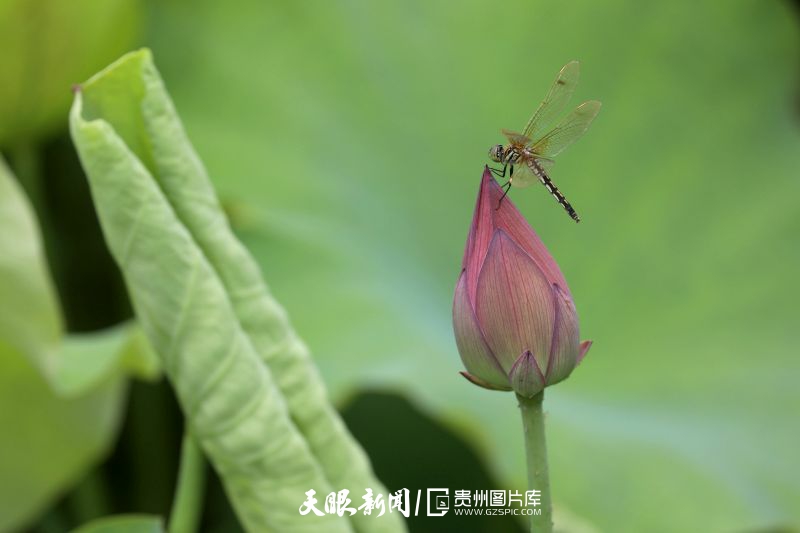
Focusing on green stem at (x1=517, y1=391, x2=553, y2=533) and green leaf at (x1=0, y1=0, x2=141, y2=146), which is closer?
green stem at (x1=517, y1=391, x2=553, y2=533)

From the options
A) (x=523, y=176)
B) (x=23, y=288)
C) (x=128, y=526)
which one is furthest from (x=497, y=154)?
(x=23, y=288)

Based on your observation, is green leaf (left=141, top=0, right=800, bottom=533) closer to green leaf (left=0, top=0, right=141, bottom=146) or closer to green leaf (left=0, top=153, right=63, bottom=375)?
green leaf (left=0, top=0, right=141, bottom=146)

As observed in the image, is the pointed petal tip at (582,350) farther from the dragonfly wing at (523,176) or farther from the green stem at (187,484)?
the green stem at (187,484)

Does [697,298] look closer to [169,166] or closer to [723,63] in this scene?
[723,63]

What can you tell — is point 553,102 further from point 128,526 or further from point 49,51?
point 49,51

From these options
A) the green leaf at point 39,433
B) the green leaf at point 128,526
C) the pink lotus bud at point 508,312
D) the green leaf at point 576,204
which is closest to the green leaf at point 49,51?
the green leaf at point 576,204

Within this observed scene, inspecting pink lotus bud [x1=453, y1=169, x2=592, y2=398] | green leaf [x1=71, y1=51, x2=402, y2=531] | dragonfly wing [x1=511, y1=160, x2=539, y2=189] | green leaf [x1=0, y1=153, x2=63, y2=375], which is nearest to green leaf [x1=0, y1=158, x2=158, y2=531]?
green leaf [x1=0, y1=153, x2=63, y2=375]
